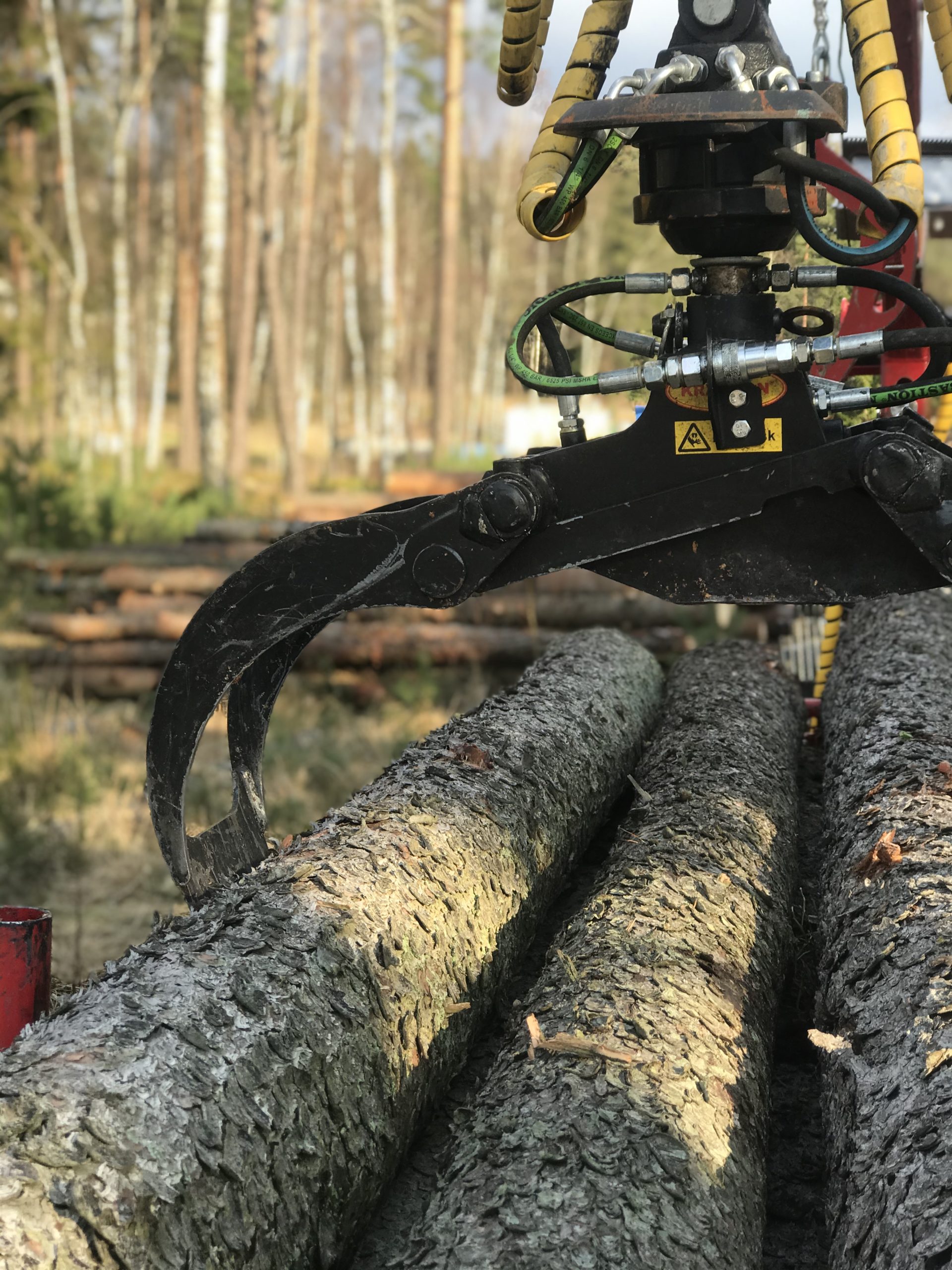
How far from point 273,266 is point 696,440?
18.0 metres

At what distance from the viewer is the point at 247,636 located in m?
2.86

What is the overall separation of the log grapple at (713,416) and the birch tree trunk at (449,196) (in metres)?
17.4

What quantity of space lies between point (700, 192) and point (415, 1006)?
67.0 inches

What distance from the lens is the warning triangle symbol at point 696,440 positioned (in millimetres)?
2547

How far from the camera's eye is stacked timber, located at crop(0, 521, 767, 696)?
874 centimetres

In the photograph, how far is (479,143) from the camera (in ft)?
131

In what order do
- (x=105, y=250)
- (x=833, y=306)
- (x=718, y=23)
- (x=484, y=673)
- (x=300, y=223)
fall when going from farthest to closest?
(x=105, y=250)
(x=300, y=223)
(x=484, y=673)
(x=833, y=306)
(x=718, y=23)

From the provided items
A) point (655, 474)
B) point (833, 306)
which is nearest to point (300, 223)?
point (833, 306)

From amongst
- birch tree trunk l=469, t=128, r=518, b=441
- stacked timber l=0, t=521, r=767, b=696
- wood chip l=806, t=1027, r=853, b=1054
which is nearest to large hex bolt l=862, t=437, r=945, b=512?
wood chip l=806, t=1027, r=853, b=1054

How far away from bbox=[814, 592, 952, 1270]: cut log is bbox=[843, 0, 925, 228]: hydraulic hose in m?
1.31

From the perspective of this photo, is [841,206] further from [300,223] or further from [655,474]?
[300,223]

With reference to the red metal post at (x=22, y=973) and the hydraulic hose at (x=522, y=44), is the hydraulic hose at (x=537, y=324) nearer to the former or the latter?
the hydraulic hose at (x=522, y=44)

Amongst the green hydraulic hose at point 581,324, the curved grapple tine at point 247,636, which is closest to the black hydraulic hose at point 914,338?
the green hydraulic hose at point 581,324

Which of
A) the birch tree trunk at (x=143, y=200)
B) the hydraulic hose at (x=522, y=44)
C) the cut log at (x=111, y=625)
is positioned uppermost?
the birch tree trunk at (x=143, y=200)
